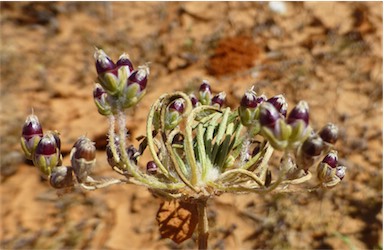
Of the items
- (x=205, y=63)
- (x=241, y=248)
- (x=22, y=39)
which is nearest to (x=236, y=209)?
(x=241, y=248)

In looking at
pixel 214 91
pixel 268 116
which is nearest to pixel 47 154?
pixel 268 116

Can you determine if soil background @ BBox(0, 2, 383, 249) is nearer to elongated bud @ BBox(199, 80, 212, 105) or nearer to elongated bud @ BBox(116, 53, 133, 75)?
elongated bud @ BBox(199, 80, 212, 105)

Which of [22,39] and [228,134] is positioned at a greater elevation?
[22,39]

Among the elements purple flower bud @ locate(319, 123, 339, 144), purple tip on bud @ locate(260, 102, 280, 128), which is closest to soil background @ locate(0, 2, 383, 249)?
purple flower bud @ locate(319, 123, 339, 144)

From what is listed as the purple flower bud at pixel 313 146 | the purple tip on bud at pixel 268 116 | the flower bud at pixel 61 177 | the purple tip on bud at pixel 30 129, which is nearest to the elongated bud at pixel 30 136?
the purple tip on bud at pixel 30 129

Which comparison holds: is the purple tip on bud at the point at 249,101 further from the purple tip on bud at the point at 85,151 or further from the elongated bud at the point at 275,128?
the purple tip on bud at the point at 85,151

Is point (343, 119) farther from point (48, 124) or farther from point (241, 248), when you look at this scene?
point (48, 124)
